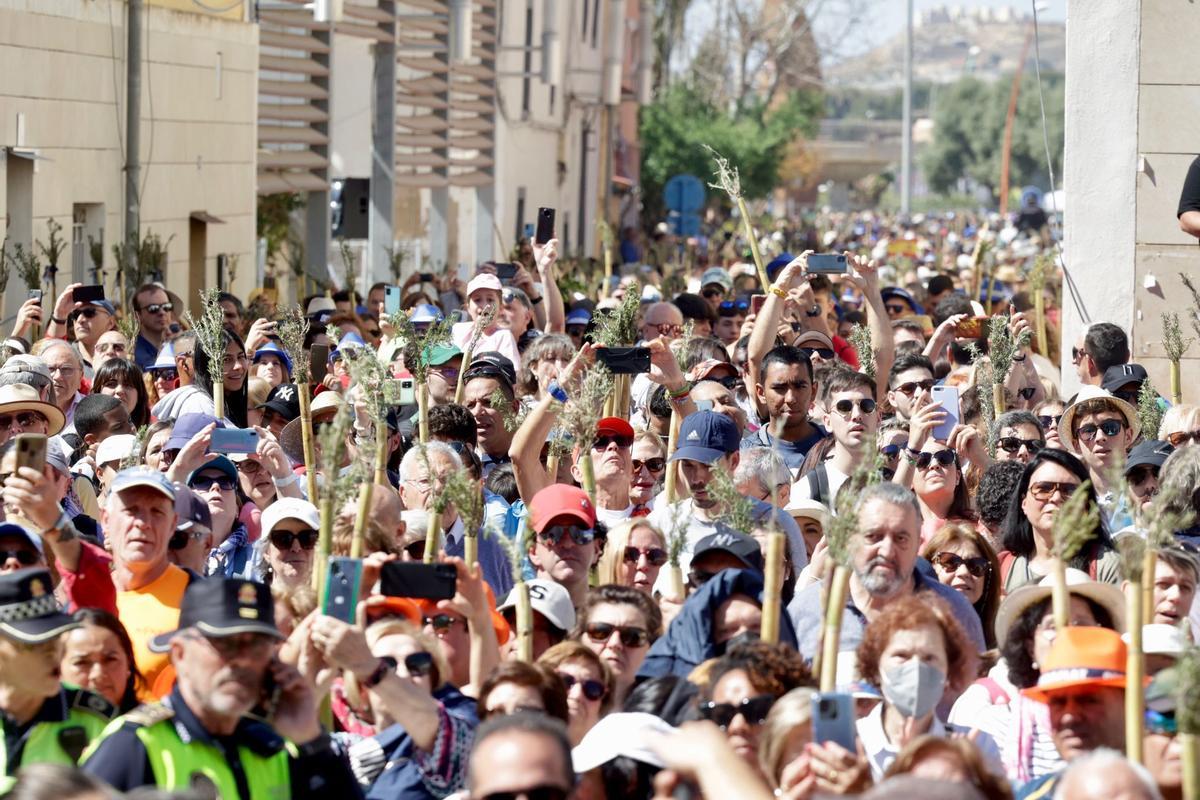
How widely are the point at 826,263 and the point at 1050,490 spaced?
3.21 m

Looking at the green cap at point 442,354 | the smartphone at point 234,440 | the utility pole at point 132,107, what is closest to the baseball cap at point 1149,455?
the green cap at point 442,354

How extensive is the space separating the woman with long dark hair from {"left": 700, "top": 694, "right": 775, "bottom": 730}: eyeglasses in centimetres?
240

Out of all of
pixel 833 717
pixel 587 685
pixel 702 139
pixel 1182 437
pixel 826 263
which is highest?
pixel 702 139

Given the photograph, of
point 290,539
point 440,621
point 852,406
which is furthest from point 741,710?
point 852,406

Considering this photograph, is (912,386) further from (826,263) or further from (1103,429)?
(1103,429)

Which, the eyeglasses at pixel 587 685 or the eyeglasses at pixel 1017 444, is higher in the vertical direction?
the eyeglasses at pixel 1017 444

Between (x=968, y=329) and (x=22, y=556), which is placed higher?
(x=968, y=329)

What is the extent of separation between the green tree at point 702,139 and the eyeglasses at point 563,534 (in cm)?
4163

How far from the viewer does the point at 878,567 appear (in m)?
6.70

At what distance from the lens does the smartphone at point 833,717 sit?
190 inches

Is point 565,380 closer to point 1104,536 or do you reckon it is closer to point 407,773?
point 1104,536

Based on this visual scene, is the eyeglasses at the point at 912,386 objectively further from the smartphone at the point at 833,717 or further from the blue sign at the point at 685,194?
the blue sign at the point at 685,194

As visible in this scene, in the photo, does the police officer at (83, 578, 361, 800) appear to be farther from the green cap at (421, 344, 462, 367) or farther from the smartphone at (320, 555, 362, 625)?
the green cap at (421, 344, 462, 367)

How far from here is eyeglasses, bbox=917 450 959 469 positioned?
28.3ft
